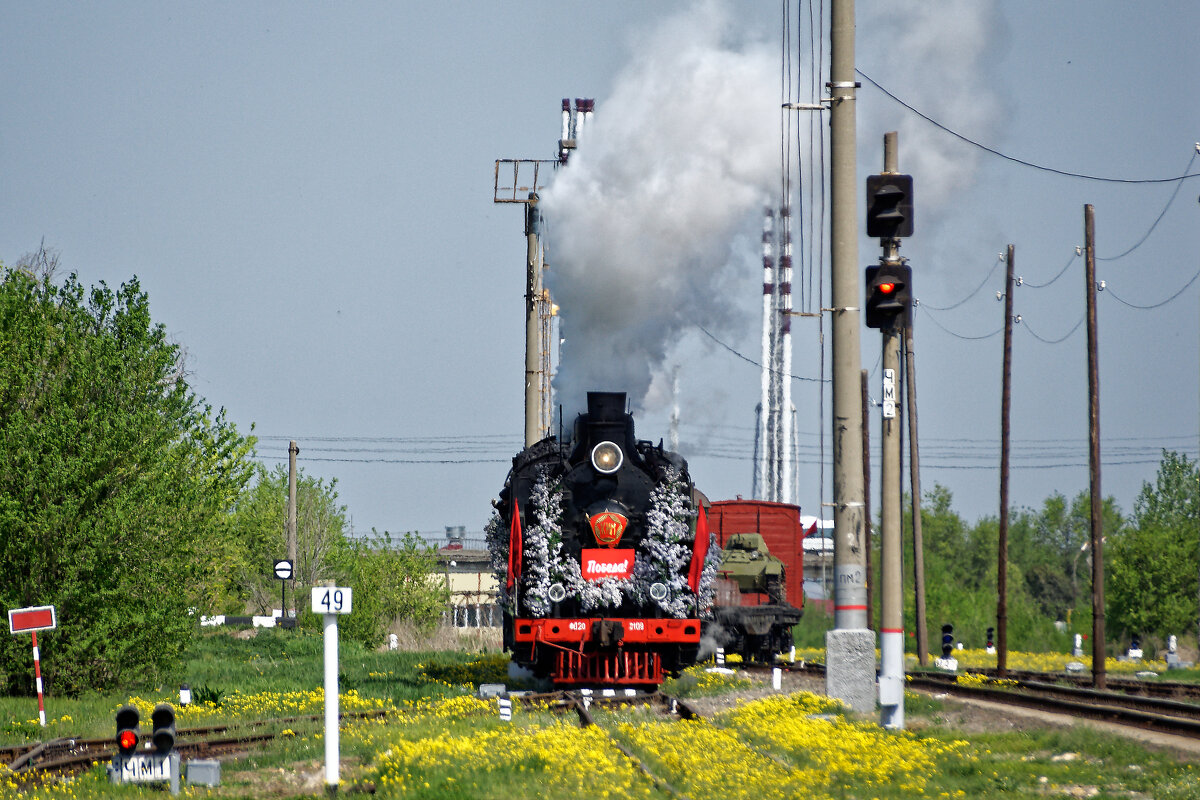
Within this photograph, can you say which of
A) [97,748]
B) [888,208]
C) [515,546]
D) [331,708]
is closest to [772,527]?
[515,546]

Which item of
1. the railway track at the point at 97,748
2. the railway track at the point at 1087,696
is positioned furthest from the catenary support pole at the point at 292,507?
the railway track at the point at 97,748

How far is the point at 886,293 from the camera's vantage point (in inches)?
628

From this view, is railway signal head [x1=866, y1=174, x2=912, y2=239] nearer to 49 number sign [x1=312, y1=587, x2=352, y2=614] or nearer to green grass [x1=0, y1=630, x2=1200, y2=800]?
green grass [x1=0, y1=630, x2=1200, y2=800]

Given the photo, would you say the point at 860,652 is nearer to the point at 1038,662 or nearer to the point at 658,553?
the point at 658,553

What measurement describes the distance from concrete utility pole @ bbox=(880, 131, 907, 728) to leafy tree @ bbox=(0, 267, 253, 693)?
1339 centimetres

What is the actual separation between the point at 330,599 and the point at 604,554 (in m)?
8.64

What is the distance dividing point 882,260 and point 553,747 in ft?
21.9

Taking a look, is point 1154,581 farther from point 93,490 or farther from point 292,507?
point 93,490

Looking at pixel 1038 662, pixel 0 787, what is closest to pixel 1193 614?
pixel 1038 662

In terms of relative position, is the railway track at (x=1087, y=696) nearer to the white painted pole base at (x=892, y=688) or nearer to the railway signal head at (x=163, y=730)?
the white painted pole base at (x=892, y=688)

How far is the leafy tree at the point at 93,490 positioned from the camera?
2347 centimetres

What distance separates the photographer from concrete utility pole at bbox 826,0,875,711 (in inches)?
651

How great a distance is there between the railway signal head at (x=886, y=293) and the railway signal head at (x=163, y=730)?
28.3 feet

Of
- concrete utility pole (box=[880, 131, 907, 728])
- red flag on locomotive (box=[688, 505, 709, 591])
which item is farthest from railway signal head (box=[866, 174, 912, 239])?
red flag on locomotive (box=[688, 505, 709, 591])
